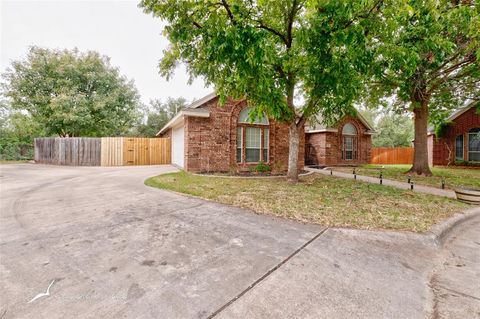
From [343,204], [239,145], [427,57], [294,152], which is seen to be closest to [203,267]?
[343,204]

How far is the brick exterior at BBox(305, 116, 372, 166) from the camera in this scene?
18.1m

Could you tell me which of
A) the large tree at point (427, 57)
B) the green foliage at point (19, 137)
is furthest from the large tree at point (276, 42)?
the green foliage at point (19, 137)

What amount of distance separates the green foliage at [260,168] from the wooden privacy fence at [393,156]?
20.0 meters

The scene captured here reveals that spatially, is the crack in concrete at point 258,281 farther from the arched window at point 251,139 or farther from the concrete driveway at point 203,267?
the arched window at point 251,139

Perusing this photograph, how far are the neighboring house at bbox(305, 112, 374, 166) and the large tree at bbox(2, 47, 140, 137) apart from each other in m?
19.5

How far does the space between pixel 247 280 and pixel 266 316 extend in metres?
0.53

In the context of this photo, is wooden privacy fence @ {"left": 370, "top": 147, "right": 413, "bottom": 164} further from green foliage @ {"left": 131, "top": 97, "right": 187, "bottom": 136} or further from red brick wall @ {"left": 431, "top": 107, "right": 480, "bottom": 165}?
green foliage @ {"left": 131, "top": 97, "right": 187, "bottom": 136}

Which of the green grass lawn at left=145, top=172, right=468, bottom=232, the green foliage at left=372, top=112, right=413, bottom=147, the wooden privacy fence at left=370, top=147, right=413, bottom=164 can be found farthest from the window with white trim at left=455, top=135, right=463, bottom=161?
the green foliage at left=372, top=112, right=413, bottom=147

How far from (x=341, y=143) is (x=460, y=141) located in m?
9.34

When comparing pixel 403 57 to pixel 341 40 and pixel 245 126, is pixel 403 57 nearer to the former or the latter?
pixel 341 40

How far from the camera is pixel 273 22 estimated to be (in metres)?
7.87

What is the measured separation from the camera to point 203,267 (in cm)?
264

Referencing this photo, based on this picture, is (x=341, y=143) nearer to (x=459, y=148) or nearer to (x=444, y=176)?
(x=444, y=176)

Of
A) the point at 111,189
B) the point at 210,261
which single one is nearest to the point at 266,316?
the point at 210,261
